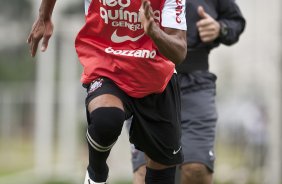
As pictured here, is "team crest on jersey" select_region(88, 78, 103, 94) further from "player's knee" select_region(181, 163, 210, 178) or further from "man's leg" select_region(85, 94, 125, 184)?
"player's knee" select_region(181, 163, 210, 178)

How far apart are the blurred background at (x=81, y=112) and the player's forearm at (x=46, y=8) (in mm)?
13721

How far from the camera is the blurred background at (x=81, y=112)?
23328mm

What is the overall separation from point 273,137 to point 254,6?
539 inches

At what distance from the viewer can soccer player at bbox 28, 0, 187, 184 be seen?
6887 mm

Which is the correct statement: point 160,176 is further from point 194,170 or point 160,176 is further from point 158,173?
point 194,170

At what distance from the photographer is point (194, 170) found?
8516 millimetres

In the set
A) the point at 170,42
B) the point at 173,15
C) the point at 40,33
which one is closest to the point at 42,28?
the point at 40,33

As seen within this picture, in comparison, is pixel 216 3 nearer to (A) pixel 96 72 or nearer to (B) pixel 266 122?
(A) pixel 96 72

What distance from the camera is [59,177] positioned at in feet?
75.8

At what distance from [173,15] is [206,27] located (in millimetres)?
1608

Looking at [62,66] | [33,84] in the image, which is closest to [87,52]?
[62,66]

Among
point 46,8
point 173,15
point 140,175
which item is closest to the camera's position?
point 173,15

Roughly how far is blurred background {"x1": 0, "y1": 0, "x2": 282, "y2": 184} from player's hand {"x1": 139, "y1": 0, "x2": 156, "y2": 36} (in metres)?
14.7

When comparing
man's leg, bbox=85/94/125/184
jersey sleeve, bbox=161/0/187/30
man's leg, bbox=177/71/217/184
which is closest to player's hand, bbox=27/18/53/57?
man's leg, bbox=85/94/125/184
